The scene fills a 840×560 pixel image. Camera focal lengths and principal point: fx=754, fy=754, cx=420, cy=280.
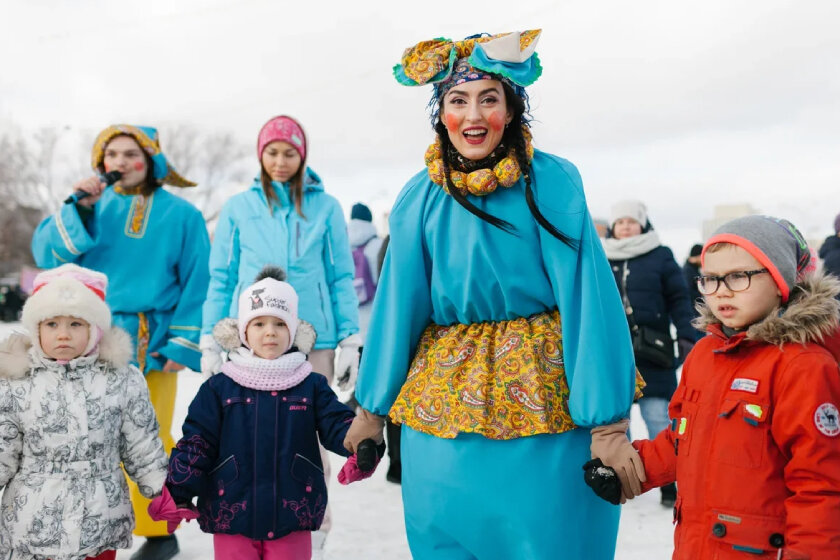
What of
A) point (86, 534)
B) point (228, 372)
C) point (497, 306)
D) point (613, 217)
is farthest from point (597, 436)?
point (613, 217)

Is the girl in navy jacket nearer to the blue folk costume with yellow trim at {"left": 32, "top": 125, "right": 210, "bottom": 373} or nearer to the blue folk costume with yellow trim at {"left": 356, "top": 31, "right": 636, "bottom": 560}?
the blue folk costume with yellow trim at {"left": 356, "top": 31, "right": 636, "bottom": 560}

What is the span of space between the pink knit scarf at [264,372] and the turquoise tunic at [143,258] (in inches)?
40.6

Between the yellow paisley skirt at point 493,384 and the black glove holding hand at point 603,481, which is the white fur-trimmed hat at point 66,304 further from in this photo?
the black glove holding hand at point 603,481

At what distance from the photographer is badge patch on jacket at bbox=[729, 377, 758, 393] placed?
184 centimetres

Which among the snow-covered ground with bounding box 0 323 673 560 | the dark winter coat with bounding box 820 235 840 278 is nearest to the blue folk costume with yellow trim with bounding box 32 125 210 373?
the snow-covered ground with bounding box 0 323 673 560

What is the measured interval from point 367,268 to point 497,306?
3834 millimetres

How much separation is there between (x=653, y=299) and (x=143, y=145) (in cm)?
310

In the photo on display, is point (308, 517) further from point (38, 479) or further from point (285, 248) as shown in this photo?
point (285, 248)

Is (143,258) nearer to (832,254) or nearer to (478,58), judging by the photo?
(478,58)

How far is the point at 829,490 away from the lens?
1670 millimetres

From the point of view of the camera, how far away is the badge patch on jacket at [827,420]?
171cm

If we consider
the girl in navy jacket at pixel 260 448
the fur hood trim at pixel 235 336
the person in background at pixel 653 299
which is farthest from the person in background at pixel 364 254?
the girl in navy jacket at pixel 260 448

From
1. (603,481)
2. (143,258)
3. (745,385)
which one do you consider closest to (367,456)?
(603,481)

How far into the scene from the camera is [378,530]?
13.5ft
